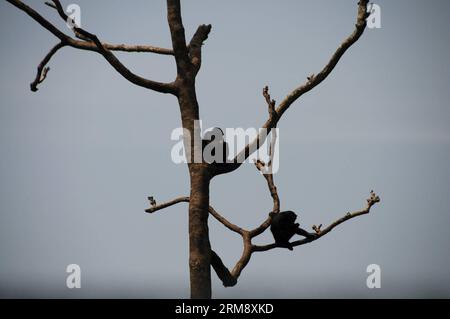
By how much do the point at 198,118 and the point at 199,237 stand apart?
127 centimetres

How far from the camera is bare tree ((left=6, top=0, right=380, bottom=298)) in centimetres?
643

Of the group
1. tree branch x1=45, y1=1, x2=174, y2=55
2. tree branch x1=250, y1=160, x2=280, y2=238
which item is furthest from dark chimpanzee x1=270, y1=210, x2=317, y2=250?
tree branch x1=45, y1=1, x2=174, y2=55

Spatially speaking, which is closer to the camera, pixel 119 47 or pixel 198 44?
pixel 119 47

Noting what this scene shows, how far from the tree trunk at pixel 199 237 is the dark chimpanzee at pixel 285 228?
912 mm

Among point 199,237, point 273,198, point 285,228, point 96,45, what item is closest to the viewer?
point 199,237

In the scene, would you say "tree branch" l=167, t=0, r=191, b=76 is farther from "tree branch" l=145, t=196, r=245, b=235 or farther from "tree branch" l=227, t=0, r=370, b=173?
"tree branch" l=145, t=196, r=245, b=235

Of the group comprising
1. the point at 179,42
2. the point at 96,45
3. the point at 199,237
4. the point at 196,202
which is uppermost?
the point at 179,42

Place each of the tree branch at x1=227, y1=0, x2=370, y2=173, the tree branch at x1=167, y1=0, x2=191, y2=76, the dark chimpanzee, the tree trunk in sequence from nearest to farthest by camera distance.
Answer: the tree trunk < the tree branch at x1=227, y1=0, x2=370, y2=173 < the tree branch at x1=167, y1=0, x2=191, y2=76 < the dark chimpanzee

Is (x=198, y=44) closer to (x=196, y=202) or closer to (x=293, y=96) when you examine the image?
(x=293, y=96)

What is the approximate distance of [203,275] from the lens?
637 centimetres

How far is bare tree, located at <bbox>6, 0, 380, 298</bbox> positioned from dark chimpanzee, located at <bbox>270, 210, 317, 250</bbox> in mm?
73

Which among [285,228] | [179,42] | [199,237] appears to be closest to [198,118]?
[179,42]

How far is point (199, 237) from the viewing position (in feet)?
21.1

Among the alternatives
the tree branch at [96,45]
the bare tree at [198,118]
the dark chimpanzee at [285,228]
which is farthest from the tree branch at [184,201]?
the tree branch at [96,45]
